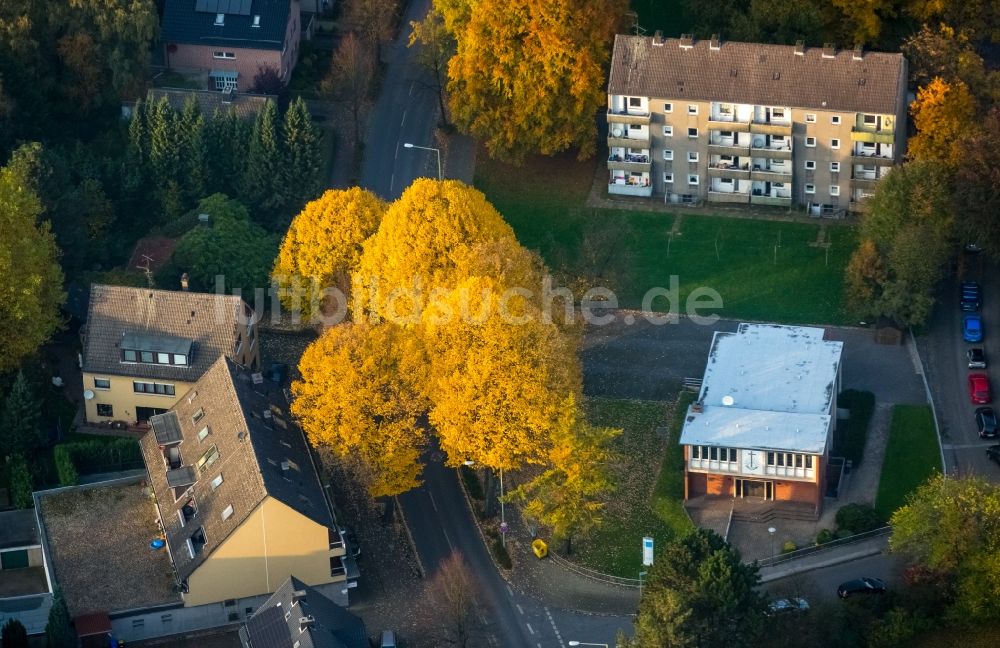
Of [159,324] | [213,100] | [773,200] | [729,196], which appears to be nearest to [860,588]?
[773,200]

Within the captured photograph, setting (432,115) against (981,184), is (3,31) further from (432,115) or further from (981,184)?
(981,184)

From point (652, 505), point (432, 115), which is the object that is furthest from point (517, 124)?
point (652, 505)

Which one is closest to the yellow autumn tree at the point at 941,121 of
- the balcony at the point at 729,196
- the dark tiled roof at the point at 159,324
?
the balcony at the point at 729,196

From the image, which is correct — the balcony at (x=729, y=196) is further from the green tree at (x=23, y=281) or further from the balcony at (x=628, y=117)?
the green tree at (x=23, y=281)

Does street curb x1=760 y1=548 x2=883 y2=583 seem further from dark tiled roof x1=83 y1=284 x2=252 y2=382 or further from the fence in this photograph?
dark tiled roof x1=83 y1=284 x2=252 y2=382

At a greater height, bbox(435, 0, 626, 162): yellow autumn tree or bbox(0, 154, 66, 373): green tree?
bbox(435, 0, 626, 162): yellow autumn tree

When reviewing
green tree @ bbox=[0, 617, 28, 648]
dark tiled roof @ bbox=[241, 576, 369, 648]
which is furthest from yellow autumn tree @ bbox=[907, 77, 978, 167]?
green tree @ bbox=[0, 617, 28, 648]

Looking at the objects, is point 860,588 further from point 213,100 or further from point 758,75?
point 213,100
